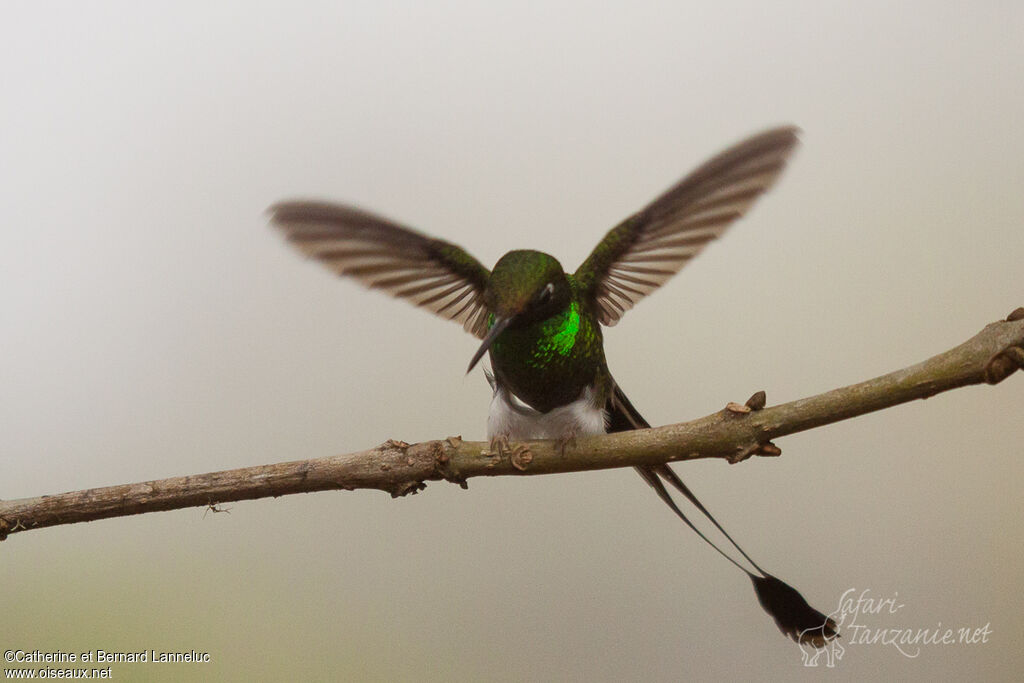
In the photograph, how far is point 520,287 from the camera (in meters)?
1.07

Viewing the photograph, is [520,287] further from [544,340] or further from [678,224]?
[678,224]

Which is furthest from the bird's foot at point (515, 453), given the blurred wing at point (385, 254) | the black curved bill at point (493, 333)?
the blurred wing at point (385, 254)

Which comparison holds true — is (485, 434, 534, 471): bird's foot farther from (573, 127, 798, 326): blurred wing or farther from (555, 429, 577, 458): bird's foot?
(573, 127, 798, 326): blurred wing

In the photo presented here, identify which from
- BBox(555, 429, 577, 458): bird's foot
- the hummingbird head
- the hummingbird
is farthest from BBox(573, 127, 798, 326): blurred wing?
BBox(555, 429, 577, 458): bird's foot

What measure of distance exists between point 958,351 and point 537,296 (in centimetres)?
48

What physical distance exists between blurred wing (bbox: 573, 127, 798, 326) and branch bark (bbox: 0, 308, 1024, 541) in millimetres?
296

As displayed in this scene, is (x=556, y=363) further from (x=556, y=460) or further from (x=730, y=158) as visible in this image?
(x=730, y=158)

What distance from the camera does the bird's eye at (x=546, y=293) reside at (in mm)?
1110

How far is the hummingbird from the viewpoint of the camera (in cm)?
112

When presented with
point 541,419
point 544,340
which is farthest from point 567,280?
point 541,419

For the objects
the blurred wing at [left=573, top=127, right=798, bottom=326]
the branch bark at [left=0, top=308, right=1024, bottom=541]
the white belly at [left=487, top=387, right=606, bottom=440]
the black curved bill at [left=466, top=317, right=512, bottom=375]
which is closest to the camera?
the branch bark at [left=0, top=308, right=1024, bottom=541]

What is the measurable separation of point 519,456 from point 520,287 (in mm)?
220

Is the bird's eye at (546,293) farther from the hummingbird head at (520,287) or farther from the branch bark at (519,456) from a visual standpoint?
the branch bark at (519,456)

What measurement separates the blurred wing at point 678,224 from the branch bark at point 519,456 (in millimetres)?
296
